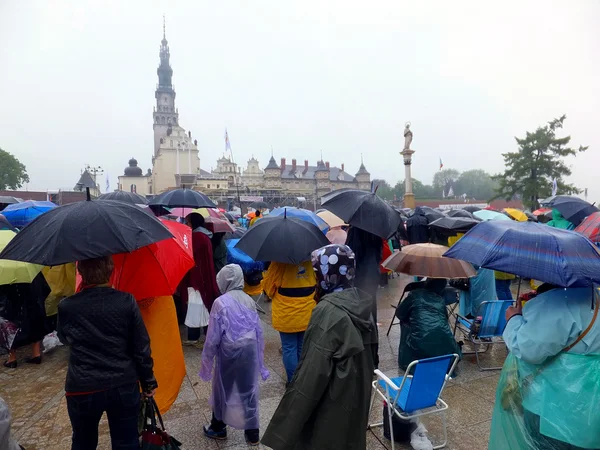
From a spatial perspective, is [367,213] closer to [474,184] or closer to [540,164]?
[540,164]

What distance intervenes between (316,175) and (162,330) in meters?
76.3

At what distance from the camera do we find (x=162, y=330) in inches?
115

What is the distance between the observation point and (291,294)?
12.8 ft

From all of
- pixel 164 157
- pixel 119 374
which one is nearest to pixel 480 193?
pixel 164 157

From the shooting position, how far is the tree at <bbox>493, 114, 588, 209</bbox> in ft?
106

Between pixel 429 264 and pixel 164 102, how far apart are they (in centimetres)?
10480

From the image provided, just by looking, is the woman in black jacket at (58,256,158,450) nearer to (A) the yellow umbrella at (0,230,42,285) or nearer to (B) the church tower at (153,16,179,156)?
(A) the yellow umbrella at (0,230,42,285)

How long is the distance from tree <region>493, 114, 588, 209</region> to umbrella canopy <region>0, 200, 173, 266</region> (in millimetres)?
36750

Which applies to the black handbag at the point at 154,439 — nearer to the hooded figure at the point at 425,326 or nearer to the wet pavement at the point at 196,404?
the wet pavement at the point at 196,404

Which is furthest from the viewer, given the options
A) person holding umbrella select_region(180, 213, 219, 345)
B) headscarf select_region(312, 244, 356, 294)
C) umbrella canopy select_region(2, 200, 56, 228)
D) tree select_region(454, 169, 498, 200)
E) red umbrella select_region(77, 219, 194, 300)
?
tree select_region(454, 169, 498, 200)

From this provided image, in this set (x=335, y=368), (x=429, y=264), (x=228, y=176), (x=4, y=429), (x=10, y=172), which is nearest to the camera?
(x=335, y=368)

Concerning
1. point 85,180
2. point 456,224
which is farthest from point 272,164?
point 456,224

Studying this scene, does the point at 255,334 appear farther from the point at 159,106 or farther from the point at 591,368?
the point at 159,106

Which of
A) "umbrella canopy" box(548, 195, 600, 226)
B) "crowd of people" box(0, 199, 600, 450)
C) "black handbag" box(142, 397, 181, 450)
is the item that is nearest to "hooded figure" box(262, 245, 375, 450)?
"crowd of people" box(0, 199, 600, 450)
